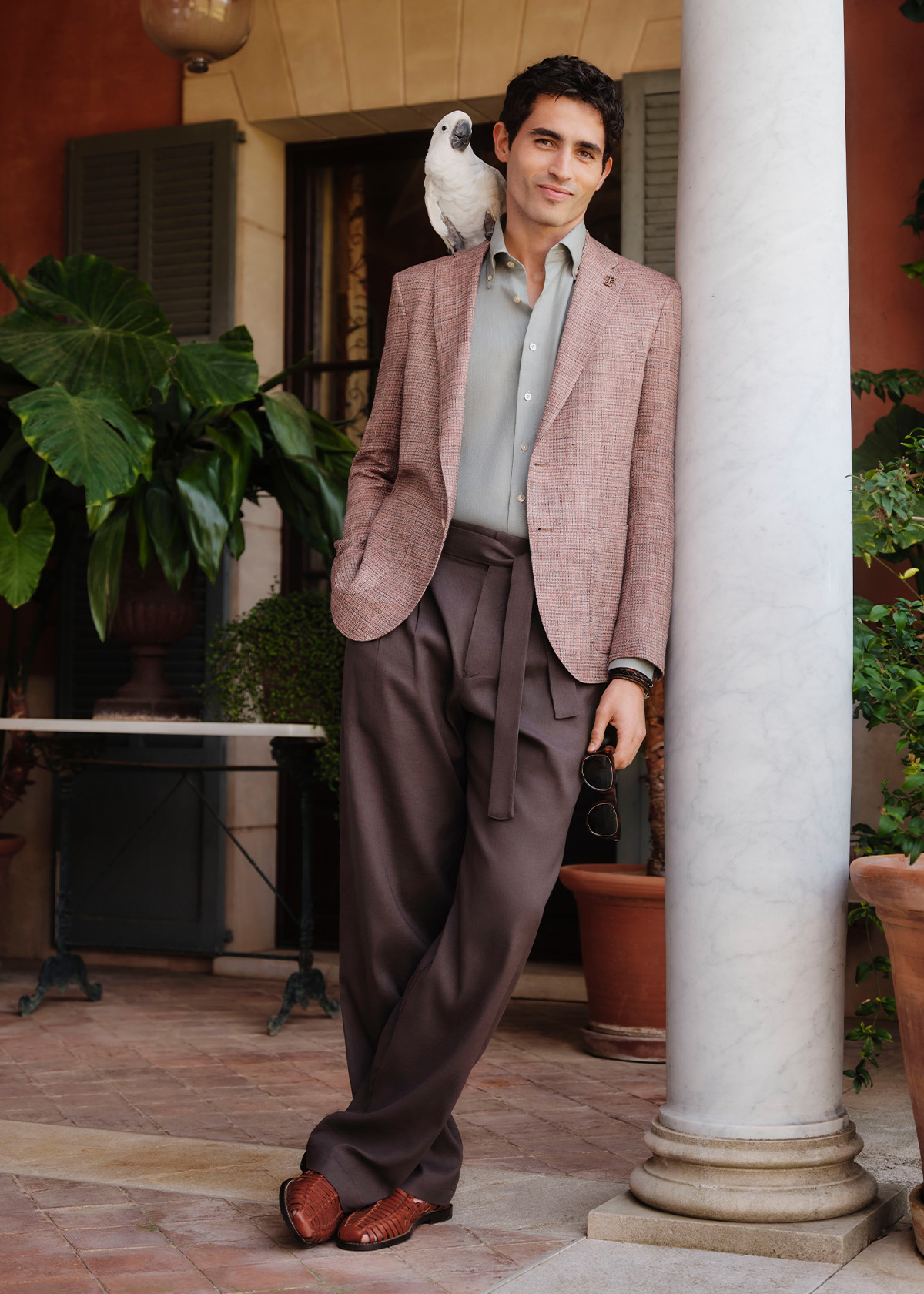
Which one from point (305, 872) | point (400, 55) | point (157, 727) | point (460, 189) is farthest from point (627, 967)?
point (400, 55)

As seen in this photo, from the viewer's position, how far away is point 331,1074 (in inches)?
139

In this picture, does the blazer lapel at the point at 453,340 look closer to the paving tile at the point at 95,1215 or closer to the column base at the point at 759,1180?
the column base at the point at 759,1180

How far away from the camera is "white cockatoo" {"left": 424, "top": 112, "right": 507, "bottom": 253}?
2.49 meters

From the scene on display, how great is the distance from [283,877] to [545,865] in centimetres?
325

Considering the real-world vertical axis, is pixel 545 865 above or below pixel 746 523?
below

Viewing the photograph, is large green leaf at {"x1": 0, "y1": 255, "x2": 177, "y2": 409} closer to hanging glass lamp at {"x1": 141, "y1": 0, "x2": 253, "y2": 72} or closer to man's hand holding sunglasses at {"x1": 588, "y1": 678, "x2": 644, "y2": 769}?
hanging glass lamp at {"x1": 141, "y1": 0, "x2": 253, "y2": 72}

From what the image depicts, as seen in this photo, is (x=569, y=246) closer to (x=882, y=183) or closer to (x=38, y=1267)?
(x=38, y=1267)

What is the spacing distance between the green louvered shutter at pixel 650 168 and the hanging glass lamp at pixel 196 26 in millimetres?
1222

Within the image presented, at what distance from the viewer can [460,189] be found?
8.23ft

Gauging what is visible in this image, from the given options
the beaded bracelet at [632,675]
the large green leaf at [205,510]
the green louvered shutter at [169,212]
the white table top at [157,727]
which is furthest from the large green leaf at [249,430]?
the beaded bracelet at [632,675]

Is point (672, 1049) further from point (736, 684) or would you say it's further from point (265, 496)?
point (265, 496)

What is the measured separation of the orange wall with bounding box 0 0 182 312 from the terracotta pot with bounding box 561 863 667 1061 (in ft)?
10.6

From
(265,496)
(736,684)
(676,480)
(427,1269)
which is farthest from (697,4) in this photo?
(265,496)

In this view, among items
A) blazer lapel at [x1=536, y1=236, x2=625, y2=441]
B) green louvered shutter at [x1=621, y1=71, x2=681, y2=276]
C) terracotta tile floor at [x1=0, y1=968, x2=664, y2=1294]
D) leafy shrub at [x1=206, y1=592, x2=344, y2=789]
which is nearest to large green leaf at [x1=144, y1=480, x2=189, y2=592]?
leafy shrub at [x1=206, y1=592, x2=344, y2=789]
